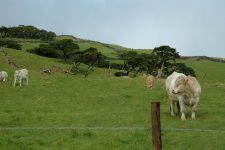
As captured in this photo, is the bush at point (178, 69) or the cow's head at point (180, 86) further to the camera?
the bush at point (178, 69)

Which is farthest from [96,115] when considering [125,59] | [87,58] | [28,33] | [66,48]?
[28,33]

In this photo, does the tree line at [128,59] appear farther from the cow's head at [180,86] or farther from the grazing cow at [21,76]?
the cow's head at [180,86]

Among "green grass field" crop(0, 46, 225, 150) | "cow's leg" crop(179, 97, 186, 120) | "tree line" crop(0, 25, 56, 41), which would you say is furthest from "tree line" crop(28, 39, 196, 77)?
"cow's leg" crop(179, 97, 186, 120)

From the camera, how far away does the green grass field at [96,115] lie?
18.6 meters

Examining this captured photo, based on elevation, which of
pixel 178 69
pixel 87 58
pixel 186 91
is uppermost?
pixel 87 58

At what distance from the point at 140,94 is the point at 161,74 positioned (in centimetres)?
3820

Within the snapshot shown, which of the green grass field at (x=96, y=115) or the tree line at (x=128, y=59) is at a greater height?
the tree line at (x=128, y=59)

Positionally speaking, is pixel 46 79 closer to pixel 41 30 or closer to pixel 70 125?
pixel 70 125

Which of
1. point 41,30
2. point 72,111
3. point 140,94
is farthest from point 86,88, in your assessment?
point 41,30

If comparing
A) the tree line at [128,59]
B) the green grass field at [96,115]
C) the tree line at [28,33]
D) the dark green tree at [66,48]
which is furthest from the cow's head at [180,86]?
the tree line at [28,33]

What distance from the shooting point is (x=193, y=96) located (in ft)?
82.8

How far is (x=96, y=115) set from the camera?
26.4 m

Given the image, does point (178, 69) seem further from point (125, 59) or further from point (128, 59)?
point (125, 59)

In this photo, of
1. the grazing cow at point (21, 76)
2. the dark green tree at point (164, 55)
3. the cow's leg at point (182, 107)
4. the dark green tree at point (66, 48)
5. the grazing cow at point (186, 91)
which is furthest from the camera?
the dark green tree at point (66, 48)
